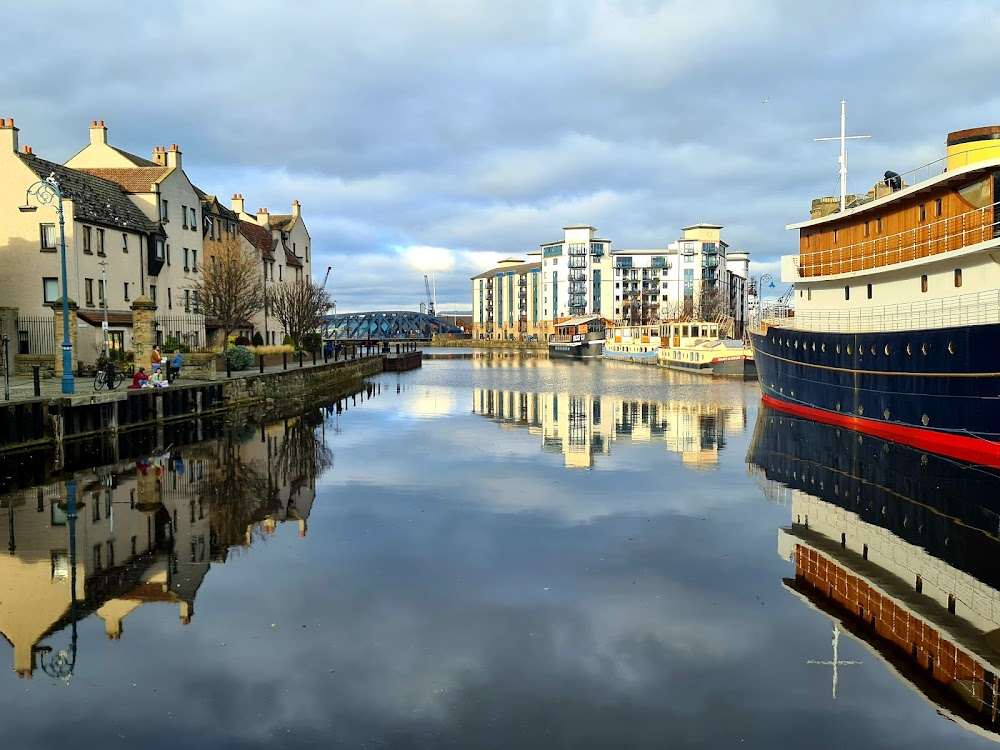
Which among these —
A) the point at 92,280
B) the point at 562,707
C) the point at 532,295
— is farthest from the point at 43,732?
the point at 532,295

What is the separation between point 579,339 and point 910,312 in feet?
344

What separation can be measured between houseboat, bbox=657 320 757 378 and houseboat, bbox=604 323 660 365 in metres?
5.07

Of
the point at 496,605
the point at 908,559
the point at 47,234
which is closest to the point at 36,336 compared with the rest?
the point at 47,234

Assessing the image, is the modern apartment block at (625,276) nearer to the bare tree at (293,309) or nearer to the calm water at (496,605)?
the bare tree at (293,309)

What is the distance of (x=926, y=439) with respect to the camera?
2423 centimetres

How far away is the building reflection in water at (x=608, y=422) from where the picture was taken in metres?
26.5

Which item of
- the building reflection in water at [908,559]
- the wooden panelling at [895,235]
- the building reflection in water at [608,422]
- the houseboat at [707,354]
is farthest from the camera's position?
the houseboat at [707,354]

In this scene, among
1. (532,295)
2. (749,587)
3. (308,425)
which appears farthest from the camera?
(532,295)

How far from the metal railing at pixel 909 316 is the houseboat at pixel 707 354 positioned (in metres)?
33.3

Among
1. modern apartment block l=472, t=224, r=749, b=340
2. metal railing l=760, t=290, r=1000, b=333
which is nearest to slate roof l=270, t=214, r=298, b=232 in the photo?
metal railing l=760, t=290, r=1000, b=333

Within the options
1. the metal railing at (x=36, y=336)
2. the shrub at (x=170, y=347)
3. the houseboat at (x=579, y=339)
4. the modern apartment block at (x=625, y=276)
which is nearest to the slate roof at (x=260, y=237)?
the shrub at (x=170, y=347)

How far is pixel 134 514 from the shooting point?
16.2 m

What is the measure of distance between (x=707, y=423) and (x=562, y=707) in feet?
89.9

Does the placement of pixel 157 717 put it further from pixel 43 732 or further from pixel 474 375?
pixel 474 375
